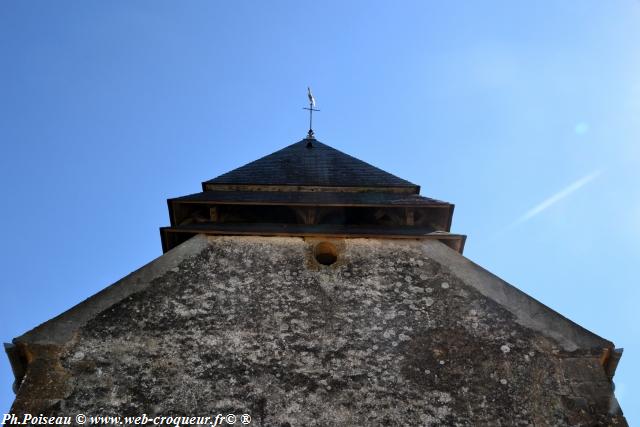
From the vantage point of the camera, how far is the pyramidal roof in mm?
10375

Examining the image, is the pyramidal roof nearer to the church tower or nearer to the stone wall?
the church tower

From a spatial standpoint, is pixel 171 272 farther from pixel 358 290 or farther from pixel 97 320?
pixel 358 290

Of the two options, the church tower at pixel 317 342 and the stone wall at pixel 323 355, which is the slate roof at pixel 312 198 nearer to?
the church tower at pixel 317 342

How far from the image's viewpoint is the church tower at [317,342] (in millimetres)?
5816

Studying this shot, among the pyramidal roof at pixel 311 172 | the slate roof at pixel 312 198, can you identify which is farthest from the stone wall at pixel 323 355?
the pyramidal roof at pixel 311 172

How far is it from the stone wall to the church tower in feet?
0.05

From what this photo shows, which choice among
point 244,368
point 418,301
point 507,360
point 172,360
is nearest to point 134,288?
point 172,360

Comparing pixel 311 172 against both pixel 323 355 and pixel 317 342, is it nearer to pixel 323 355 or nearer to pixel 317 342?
pixel 317 342

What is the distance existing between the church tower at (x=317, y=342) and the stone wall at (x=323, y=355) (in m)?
0.01

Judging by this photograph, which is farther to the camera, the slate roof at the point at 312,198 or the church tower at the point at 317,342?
the slate roof at the point at 312,198

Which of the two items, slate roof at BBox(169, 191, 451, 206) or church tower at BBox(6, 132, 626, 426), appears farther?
slate roof at BBox(169, 191, 451, 206)

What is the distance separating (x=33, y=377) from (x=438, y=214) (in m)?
5.34

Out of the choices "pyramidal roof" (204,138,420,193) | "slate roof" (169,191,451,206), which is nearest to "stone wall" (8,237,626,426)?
"slate roof" (169,191,451,206)

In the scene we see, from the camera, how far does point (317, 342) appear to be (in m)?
6.47
